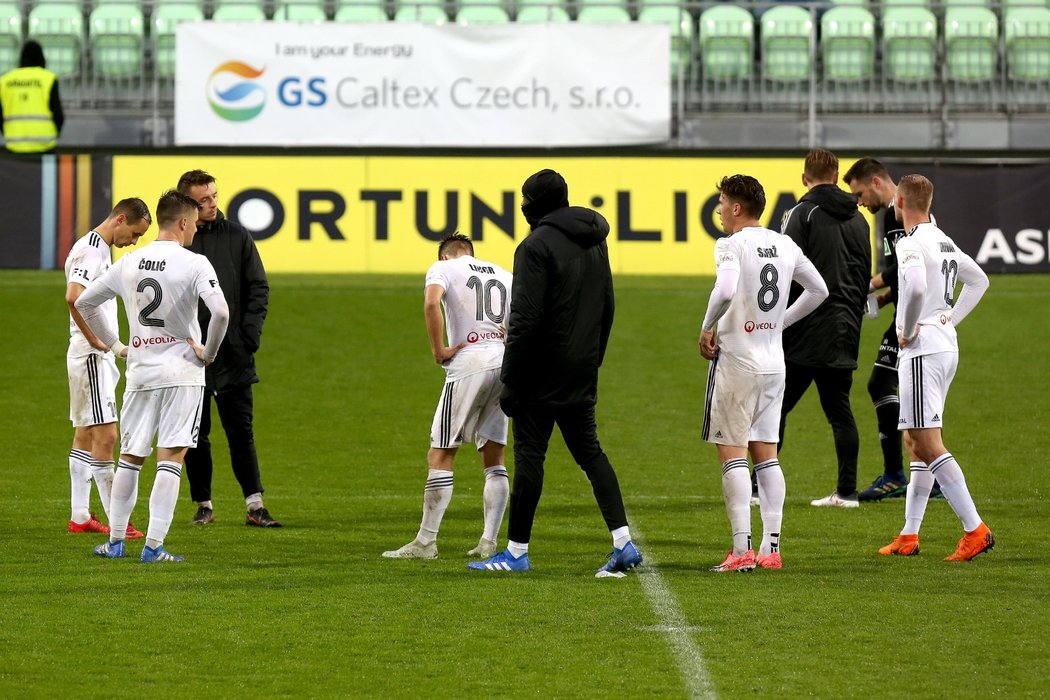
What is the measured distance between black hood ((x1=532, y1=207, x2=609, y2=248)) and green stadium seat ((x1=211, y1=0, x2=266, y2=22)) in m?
15.1

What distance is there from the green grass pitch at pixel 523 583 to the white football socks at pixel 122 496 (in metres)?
0.19

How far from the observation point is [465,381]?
332 inches

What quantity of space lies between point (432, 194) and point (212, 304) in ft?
34.9

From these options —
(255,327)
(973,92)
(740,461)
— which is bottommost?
(740,461)

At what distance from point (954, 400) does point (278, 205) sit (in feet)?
26.4

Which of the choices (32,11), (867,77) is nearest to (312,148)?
(32,11)

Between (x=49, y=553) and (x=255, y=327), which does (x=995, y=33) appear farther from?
(x=49, y=553)

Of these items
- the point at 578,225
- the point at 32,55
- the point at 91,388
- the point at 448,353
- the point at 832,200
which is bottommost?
the point at 91,388

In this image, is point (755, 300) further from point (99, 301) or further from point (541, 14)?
point (541, 14)

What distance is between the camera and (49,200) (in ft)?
60.4

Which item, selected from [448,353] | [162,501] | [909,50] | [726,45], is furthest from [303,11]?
[162,501]

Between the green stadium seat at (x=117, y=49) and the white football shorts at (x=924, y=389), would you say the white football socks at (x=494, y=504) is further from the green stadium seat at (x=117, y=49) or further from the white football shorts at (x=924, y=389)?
the green stadium seat at (x=117, y=49)

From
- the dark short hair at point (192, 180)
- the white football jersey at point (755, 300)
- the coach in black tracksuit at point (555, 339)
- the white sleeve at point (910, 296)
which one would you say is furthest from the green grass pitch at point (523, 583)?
the dark short hair at point (192, 180)

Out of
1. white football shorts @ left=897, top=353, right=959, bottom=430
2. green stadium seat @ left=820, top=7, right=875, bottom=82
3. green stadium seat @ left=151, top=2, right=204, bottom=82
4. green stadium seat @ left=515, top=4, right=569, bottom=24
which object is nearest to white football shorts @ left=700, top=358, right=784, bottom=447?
white football shorts @ left=897, top=353, right=959, bottom=430
